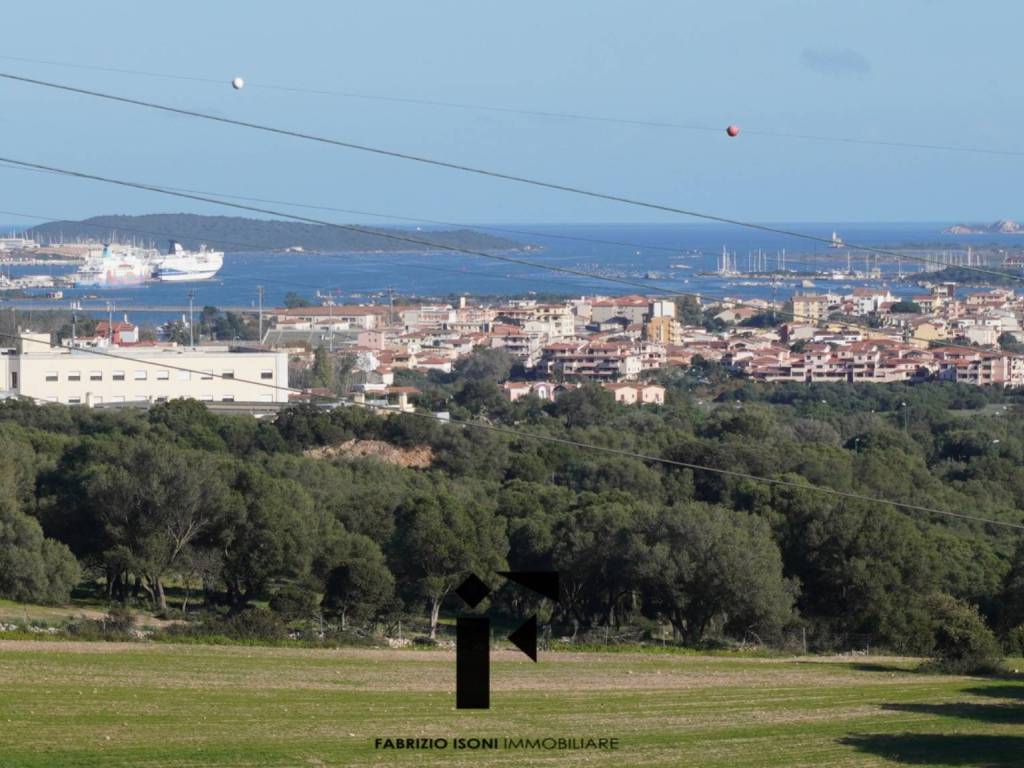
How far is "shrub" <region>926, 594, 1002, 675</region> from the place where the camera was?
16.6m

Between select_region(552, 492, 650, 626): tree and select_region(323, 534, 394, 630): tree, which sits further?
select_region(552, 492, 650, 626): tree

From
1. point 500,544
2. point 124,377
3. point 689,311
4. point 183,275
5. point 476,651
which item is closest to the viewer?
point 476,651

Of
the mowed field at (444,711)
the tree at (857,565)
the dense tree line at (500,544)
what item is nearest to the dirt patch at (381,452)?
the dense tree line at (500,544)

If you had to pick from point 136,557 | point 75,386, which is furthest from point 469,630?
point 75,386

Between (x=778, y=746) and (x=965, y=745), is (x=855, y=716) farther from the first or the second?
(x=778, y=746)

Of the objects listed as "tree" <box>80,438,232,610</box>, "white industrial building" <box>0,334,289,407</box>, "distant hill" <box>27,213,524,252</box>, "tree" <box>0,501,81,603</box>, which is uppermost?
"distant hill" <box>27,213,524,252</box>

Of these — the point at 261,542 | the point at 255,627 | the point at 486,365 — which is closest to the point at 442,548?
the point at 261,542

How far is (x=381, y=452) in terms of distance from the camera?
34625 mm

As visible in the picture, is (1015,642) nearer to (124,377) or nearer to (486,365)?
(124,377)

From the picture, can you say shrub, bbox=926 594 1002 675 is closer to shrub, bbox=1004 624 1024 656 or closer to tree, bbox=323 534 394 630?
shrub, bbox=1004 624 1024 656

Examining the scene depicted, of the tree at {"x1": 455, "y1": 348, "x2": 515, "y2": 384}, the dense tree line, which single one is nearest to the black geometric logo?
the dense tree line

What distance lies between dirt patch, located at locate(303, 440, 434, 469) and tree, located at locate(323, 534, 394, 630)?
14268 millimetres

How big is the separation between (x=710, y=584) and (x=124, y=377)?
3260cm

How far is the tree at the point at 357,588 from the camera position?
18.6 meters
